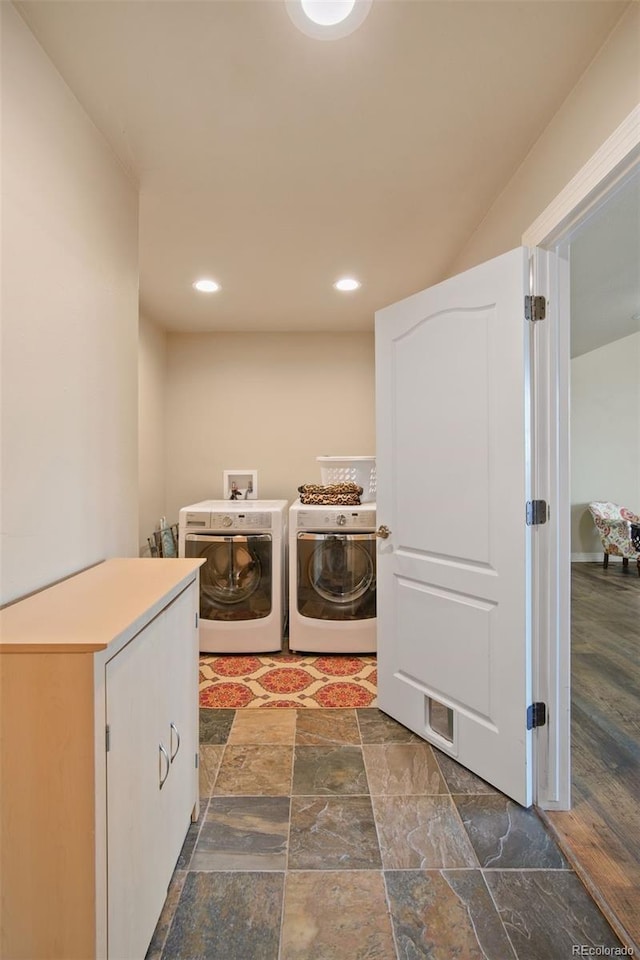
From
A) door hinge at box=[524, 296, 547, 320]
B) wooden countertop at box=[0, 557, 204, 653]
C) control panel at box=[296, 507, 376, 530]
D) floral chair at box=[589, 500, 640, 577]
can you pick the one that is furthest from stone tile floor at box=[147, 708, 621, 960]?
floral chair at box=[589, 500, 640, 577]

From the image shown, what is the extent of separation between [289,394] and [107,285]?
7.57 ft

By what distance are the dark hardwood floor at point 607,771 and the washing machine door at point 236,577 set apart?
186 cm

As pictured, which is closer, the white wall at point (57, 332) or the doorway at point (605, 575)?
the white wall at point (57, 332)

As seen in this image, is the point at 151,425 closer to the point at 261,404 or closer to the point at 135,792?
the point at 261,404

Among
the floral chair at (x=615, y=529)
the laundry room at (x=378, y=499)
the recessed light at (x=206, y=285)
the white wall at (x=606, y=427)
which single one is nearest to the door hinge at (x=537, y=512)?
the laundry room at (x=378, y=499)

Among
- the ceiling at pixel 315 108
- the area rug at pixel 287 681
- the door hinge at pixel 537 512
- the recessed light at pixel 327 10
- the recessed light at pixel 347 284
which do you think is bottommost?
the area rug at pixel 287 681

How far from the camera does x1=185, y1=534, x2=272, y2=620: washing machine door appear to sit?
9.59 ft

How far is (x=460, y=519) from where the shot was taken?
1.76 m

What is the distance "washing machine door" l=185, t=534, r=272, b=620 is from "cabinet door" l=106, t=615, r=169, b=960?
1796mm

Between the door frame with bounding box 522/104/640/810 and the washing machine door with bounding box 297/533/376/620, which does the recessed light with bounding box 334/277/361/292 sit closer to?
the door frame with bounding box 522/104/640/810

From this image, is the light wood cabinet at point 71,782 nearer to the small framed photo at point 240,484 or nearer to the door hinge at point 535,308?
the door hinge at point 535,308

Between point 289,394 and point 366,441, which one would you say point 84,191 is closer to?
point 289,394

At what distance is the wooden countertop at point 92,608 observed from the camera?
0.79 meters

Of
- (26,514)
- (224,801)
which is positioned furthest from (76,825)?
(224,801)
